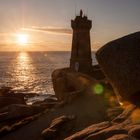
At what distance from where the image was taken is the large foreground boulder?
1042cm

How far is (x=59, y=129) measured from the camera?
14078 millimetres

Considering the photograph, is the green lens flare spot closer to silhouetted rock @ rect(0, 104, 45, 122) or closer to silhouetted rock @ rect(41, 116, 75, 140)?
silhouetted rock @ rect(0, 104, 45, 122)

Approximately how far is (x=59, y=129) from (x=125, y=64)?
522 cm

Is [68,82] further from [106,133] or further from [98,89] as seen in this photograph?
[106,133]

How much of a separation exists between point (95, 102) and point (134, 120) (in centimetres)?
1172

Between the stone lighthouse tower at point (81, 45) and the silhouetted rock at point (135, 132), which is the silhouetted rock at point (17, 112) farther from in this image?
the silhouetted rock at point (135, 132)

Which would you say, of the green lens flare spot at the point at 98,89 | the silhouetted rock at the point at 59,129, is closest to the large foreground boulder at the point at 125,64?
the silhouetted rock at the point at 59,129

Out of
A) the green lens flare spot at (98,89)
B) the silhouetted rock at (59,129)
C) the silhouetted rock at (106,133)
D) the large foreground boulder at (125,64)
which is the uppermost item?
the large foreground boulder at (125,64)

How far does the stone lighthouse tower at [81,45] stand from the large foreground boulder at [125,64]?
2353 cm

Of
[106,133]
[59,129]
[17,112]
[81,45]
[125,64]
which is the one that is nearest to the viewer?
[106,133]

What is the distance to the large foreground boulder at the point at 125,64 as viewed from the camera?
10.4m

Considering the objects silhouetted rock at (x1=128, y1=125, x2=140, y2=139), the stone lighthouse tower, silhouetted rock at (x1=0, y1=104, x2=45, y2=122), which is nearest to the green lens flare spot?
silhouetted rock at (x1=0, y1=104, x2=45, y2=122)

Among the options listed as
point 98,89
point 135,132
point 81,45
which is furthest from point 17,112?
point 135,132

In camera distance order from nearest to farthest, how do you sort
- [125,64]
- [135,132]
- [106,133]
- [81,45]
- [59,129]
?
1. [135,132]
2. [106,133]
3. [125,64]
4. [59,129]
5. [81,45]
